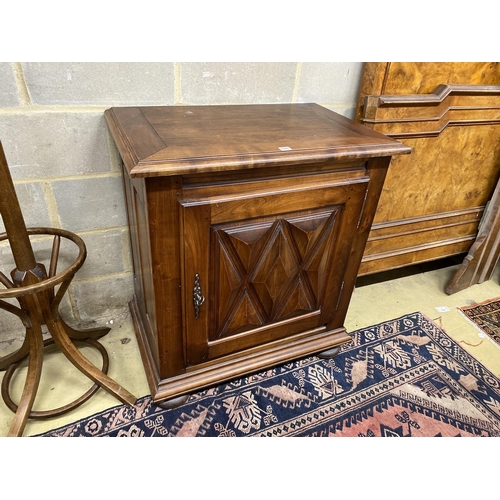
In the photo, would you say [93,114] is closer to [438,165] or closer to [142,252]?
[142,252]

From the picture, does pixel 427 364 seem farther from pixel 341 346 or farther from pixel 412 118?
pixel 412 118

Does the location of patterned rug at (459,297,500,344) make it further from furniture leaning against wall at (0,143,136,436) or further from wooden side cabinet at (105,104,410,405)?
furniture leaning against wall at (0,143,136,436)

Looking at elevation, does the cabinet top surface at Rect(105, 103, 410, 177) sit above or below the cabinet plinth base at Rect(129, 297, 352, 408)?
above

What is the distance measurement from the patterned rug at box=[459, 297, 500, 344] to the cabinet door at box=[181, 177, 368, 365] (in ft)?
2.91

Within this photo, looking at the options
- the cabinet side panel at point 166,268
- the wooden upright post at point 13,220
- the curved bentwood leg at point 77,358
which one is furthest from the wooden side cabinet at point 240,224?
the wooden upright post at point 13,220

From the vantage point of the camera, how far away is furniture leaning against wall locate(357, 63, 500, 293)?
150cm

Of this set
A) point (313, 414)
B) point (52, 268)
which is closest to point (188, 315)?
point (52, 268)

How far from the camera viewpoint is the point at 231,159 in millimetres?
920

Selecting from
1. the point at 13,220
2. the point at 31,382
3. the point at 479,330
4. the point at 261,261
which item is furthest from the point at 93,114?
the point at 479,330

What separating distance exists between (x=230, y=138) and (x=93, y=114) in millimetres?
516

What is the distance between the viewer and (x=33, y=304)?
3.75ft

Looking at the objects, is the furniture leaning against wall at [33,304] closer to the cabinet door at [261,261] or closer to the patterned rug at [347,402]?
the patterned rug at [347,402]

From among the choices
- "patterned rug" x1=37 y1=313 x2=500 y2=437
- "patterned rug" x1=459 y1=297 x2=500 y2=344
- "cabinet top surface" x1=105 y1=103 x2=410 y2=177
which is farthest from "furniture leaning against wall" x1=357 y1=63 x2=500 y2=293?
"patterned rug" x1=37 y1=313 x2=500 y2=437
